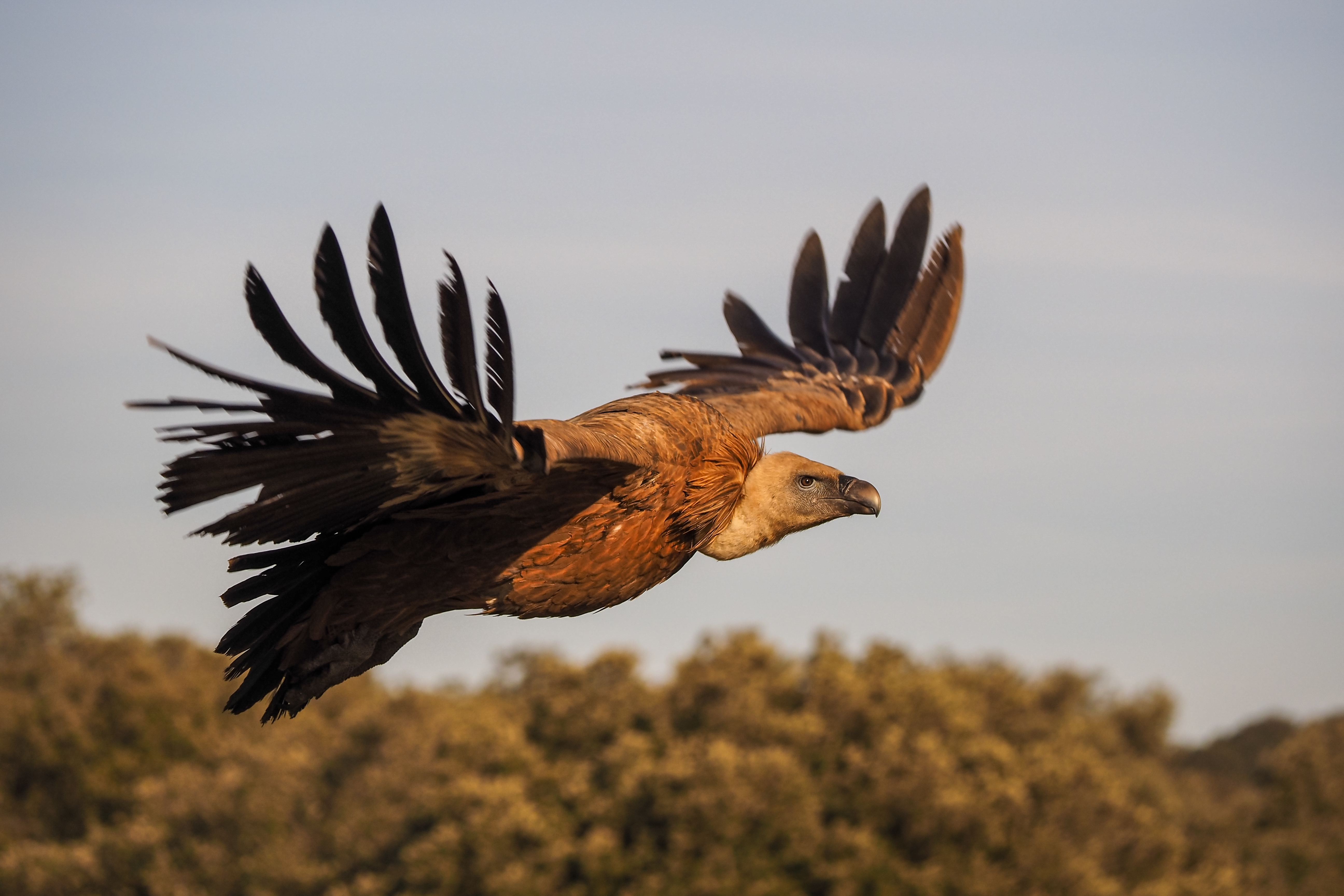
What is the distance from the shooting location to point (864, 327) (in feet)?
34.4

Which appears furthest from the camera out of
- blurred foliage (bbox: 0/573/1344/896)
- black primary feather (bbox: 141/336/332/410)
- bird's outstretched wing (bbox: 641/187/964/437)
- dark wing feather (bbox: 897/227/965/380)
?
blurred foliage (bbox: 0/573/1344/896)

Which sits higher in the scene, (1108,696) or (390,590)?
(1108,696)

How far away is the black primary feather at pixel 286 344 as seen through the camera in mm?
5488

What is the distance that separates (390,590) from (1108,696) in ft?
145

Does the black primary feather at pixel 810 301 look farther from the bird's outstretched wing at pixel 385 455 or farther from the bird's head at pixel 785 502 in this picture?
the bird's outstretched wing at pixel 385 455

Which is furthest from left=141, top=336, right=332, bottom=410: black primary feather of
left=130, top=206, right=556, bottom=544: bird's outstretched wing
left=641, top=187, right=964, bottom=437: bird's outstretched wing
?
left=641, top=187, right=964, bottom=437: bird's outstretched wing

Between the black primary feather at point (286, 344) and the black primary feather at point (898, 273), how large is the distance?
530cm

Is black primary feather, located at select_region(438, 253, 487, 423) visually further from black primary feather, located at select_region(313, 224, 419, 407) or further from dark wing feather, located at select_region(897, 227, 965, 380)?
dark wing feather, located at select_region(897, 227, 965, 380)

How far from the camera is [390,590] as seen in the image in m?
6.50

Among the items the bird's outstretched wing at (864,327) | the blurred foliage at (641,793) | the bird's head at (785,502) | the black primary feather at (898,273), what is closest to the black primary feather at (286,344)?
the bird's head at (785,502)

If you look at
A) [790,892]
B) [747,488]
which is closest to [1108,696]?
[790,892]

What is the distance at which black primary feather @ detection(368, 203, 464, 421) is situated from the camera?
17.4ft

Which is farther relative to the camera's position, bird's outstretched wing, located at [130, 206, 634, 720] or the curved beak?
the curved beak

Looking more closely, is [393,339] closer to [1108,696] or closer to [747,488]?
[747,488]
